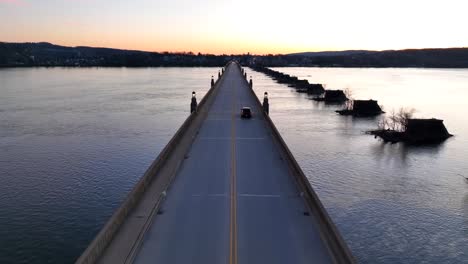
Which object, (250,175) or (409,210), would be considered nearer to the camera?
(250,175)

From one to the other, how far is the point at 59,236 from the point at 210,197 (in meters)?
12.8

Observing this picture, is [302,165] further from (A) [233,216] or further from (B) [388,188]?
(A) [233,216]

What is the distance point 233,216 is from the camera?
78.8ft

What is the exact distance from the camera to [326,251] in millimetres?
20188

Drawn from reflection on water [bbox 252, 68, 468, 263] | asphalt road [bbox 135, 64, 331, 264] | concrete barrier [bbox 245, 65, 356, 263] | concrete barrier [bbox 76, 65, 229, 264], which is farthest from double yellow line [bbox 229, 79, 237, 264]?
reflection on water [bbox 252, 68, 468, 263]

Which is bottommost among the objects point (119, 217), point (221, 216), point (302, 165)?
point (302, 165)

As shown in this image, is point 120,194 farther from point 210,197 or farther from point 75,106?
point 75,106

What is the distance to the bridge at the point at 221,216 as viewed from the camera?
1958cm

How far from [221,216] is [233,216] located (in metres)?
0.69

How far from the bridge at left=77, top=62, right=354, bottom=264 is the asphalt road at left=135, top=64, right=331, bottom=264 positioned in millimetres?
48

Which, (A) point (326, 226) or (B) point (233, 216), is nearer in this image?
(A) point (326, 226)

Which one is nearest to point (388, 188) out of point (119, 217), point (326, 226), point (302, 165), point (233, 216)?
point (302, 165)

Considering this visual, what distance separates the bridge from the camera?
1958cm

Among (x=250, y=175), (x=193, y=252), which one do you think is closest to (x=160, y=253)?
(x=193, y=252)
